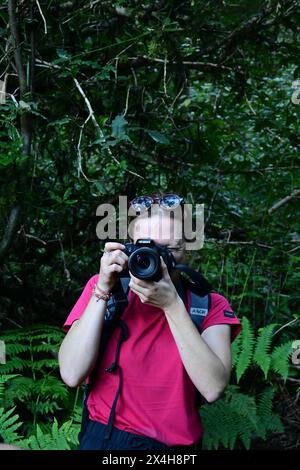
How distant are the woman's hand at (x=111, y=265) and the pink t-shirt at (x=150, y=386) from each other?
0.17 metres

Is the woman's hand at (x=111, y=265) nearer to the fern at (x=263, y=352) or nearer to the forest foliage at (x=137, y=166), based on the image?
the forest foliage at (x=137, y=166)

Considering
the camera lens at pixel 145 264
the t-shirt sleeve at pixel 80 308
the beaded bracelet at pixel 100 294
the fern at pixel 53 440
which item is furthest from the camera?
the fern at pixel 53 440

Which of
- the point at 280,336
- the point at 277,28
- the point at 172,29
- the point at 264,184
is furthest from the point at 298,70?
the point at 280,336

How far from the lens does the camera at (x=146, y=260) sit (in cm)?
203

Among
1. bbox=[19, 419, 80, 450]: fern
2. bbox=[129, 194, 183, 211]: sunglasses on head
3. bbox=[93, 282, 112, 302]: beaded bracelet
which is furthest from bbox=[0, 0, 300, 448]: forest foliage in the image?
bbox=[93, 282, 112, 302]: beaded bracelet

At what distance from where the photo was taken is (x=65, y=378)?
7.13 feet

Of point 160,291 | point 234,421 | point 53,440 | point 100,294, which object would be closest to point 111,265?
point 100,294

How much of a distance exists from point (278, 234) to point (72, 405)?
210cm

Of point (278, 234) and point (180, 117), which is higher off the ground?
point (180, 117)

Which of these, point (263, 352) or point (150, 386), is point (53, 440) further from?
point (263, 352)

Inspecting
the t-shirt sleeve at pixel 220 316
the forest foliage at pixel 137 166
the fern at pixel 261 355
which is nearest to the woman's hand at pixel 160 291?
the t-shirt sleeve at pixel 220 316

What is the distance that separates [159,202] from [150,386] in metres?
0.75

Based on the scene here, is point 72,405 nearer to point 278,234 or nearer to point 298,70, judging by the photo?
point 278,234

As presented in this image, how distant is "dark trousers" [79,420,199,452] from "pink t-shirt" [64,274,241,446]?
0.7 inches
